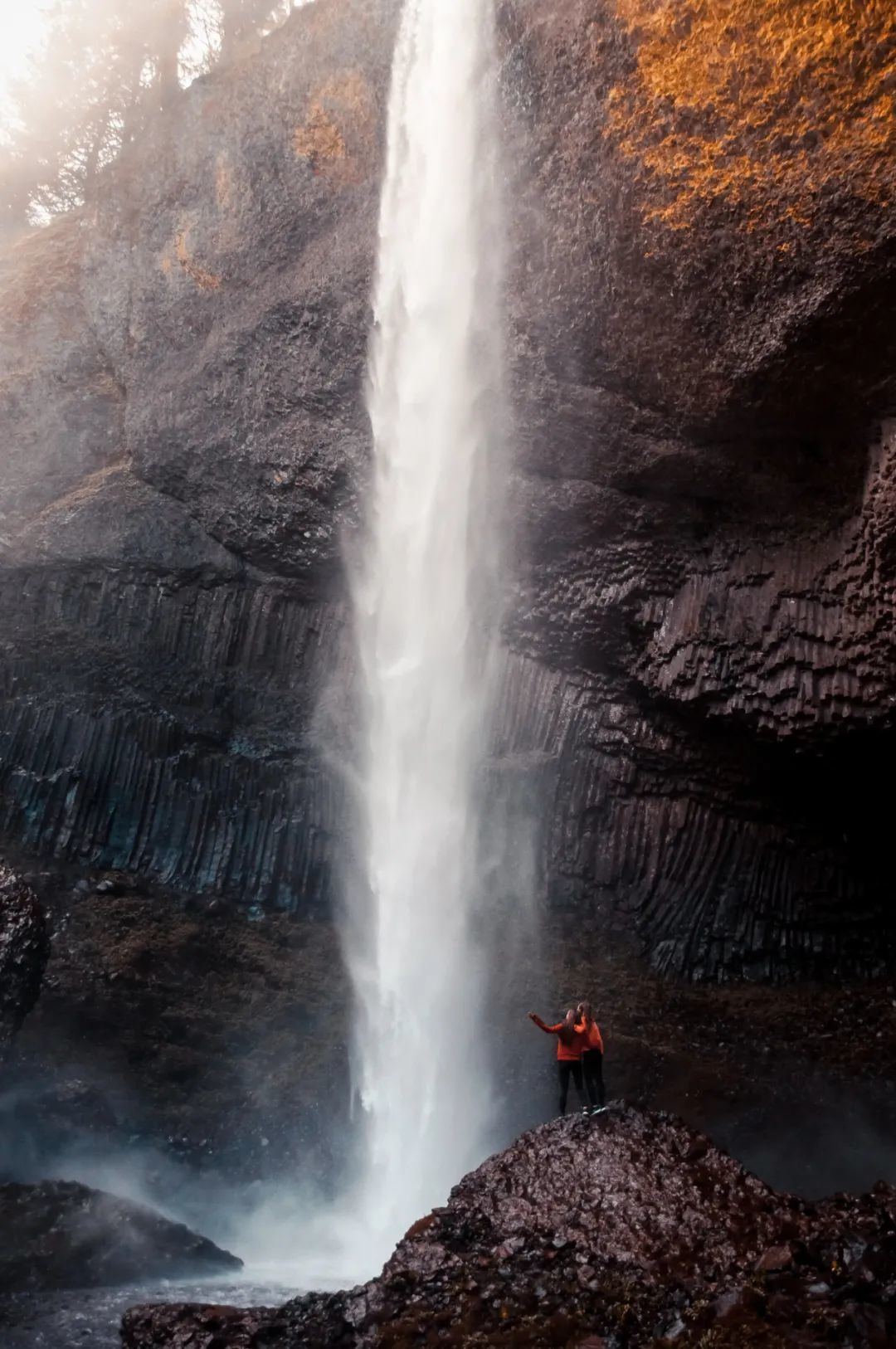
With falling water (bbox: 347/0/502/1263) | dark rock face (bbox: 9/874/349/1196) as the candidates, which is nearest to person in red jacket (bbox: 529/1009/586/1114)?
falling water (bbox: 347/0/502/1263)

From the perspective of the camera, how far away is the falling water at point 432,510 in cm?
1114

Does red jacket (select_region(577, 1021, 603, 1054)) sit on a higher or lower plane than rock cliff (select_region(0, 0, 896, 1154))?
lower

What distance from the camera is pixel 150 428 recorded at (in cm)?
1284

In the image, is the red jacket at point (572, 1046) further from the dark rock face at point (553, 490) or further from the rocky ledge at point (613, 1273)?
the dark rock face at point (553, 490)

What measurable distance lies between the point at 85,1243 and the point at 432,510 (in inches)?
312

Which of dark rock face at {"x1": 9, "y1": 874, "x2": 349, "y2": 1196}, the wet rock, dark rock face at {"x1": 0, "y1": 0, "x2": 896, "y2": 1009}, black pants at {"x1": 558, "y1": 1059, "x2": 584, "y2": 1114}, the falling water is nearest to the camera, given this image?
the wet rock

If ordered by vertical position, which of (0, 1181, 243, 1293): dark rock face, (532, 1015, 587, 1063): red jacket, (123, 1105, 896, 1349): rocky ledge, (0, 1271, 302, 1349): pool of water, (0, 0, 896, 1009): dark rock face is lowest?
(0, 1271, 302, 1349): pool of water

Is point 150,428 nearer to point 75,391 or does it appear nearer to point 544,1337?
point 75,391

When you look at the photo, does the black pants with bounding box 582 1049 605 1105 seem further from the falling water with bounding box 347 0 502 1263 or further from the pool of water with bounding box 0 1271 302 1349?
the falling water with bounding box 347 0 502 1263

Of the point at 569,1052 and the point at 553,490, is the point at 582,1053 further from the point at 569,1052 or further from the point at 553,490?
the point at 553,490

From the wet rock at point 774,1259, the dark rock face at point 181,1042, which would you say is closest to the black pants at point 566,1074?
the wet rock at point 774,1259

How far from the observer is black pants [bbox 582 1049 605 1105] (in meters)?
7.80

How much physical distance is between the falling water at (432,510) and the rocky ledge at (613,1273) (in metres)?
4.35

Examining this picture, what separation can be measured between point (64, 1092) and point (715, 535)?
839 cm
